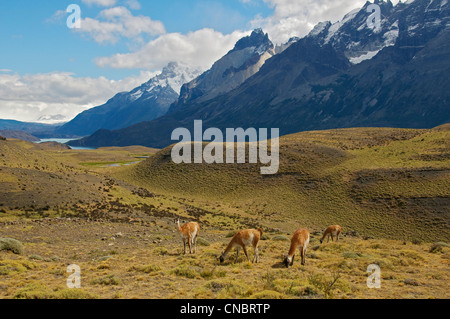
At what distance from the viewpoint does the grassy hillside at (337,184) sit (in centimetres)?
5156

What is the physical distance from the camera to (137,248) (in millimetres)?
25156

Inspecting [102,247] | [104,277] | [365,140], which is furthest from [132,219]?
[365,140]

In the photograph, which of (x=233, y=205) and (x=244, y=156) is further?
(x=244, y=156)

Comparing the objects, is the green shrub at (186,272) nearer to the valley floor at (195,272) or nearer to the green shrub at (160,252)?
the valley floor at (195,272)

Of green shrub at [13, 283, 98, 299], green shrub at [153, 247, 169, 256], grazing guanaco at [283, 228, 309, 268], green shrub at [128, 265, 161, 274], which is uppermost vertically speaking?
grazing guanaco at [283, 228, 309, 268]

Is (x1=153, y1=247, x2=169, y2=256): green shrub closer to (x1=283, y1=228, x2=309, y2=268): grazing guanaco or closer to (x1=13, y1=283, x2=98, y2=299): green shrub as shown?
(x1=283, y1=228, x2=309, y2=268): grazing guanaco

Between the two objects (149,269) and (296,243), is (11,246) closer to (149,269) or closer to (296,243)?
(149,269)

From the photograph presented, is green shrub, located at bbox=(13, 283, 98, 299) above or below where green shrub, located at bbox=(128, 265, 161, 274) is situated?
above

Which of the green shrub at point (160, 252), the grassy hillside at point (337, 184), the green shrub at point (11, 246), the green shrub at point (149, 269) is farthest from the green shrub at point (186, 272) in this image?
the grassy hillside at point (337, 184)

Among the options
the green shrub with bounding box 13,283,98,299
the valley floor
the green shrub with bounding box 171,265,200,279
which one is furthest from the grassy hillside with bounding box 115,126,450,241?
the green shrub with bounding box 13,283,98,299

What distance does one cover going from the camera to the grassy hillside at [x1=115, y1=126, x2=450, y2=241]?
51562mm

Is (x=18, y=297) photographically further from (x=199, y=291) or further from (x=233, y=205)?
(x=233, y=205)

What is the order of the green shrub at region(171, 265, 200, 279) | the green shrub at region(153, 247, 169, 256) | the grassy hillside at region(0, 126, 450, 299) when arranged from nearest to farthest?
1. the grassy hillside at region(0, 126, 450, 299)
2. the green shrub at region(171, 265, 200, 279)
3. the green shrub at region(153, 247, 169, 256)

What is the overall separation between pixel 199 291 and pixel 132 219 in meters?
28.4
